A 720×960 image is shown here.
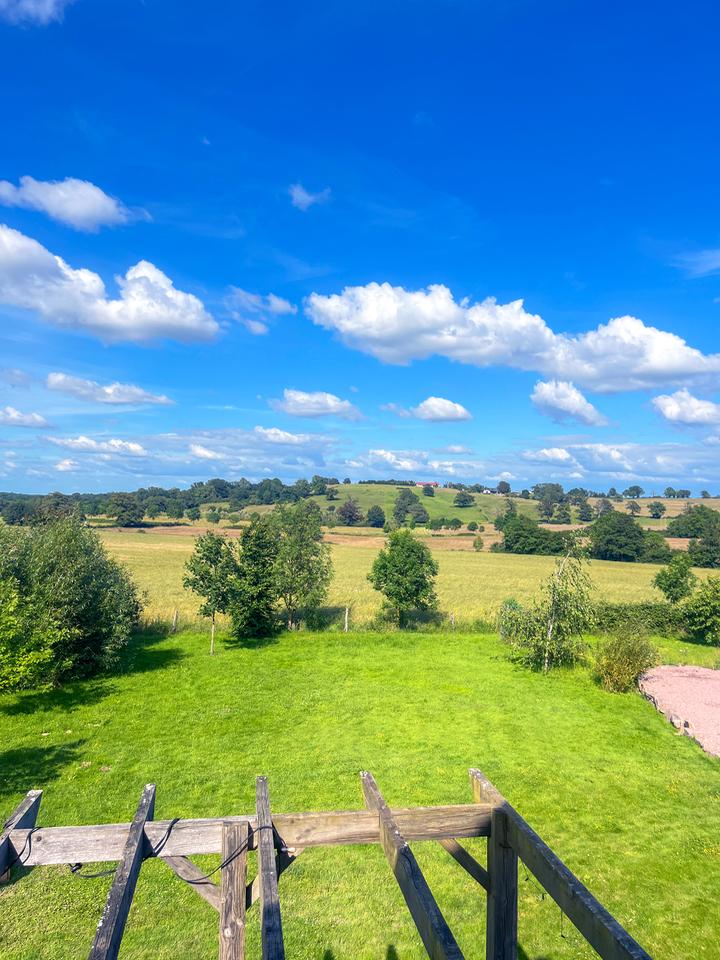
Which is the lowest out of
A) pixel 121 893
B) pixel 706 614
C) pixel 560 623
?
Answer: pixel 706 614

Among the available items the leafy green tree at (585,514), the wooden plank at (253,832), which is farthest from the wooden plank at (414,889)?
the leafy green tree at (585,514)

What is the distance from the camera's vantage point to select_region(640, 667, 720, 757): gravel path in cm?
1686

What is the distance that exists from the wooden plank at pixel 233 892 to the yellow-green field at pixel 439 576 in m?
29.2

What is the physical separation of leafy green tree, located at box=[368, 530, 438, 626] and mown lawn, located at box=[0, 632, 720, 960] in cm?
584

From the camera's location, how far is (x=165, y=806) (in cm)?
1187

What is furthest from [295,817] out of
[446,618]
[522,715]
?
[446,618]

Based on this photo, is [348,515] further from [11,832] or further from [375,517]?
[11,832]

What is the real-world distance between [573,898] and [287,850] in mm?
2132

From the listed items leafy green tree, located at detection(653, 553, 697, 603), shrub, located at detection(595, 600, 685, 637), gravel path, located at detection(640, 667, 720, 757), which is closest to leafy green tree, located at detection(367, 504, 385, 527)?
leafy green tree, located at detection(653, 553, 697, 603)

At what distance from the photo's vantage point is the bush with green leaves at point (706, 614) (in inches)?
1152

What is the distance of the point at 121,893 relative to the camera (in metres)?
3.05

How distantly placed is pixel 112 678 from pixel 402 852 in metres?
21.1

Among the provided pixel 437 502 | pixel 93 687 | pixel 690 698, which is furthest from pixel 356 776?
pixel 437 502

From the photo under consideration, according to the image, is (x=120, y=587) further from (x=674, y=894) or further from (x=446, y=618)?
(x=674, y=894)
